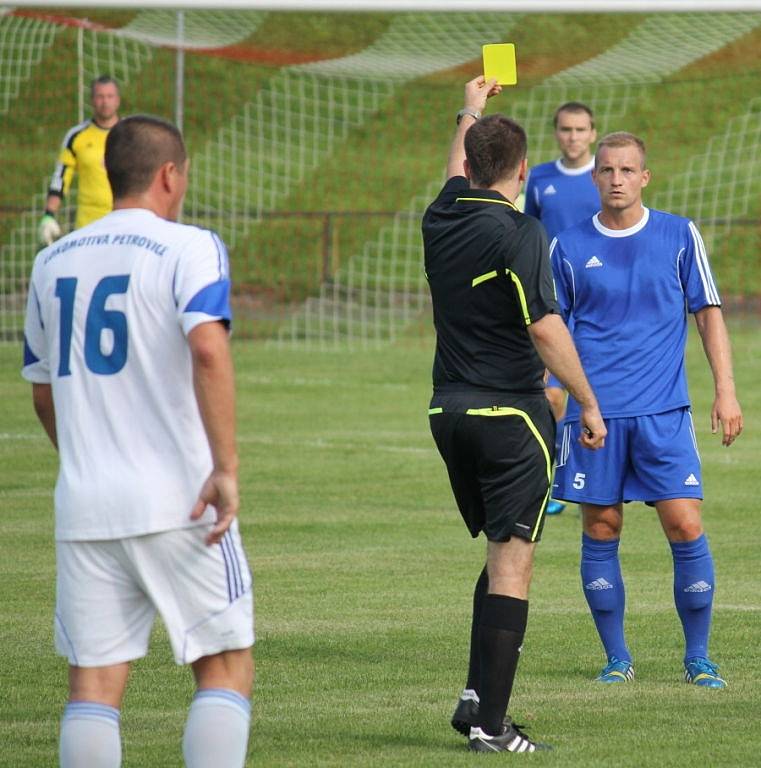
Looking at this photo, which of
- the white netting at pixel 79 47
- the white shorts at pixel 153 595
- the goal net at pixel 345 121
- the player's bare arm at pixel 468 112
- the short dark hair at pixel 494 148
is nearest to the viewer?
the white shorts at pixel 153 595

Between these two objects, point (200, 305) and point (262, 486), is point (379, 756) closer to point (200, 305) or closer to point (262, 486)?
point (200, 305)

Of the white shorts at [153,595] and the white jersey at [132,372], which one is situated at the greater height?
the white jersey at [132,372]

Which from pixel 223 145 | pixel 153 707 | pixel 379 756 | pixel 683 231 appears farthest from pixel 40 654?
pixel 223 145

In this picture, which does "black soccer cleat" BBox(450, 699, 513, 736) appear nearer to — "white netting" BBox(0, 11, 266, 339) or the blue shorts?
the blue shorts

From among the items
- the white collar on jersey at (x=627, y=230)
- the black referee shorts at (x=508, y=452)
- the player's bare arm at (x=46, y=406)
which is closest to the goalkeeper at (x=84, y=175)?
the white collar on jersey at (x=627, y=230)

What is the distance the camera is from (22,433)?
47.4 feet

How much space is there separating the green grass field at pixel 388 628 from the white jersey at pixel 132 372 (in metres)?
1.36

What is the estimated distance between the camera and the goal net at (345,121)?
2164cm

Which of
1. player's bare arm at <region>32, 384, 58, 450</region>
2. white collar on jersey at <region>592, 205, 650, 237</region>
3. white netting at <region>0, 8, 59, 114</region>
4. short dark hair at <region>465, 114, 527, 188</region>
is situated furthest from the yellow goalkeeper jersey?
player's bare arm at <region>32, 384, 58, 450</region>

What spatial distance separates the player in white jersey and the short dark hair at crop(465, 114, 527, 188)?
4.73 ft

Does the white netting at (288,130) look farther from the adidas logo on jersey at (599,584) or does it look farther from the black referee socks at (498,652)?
the black referee socks at (498,652)

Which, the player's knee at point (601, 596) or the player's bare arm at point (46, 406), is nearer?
the player's bare arm at point (46, 406)

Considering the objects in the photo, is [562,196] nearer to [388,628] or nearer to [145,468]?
[388,628]

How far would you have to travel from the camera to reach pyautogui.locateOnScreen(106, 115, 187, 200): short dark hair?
4.49 m
